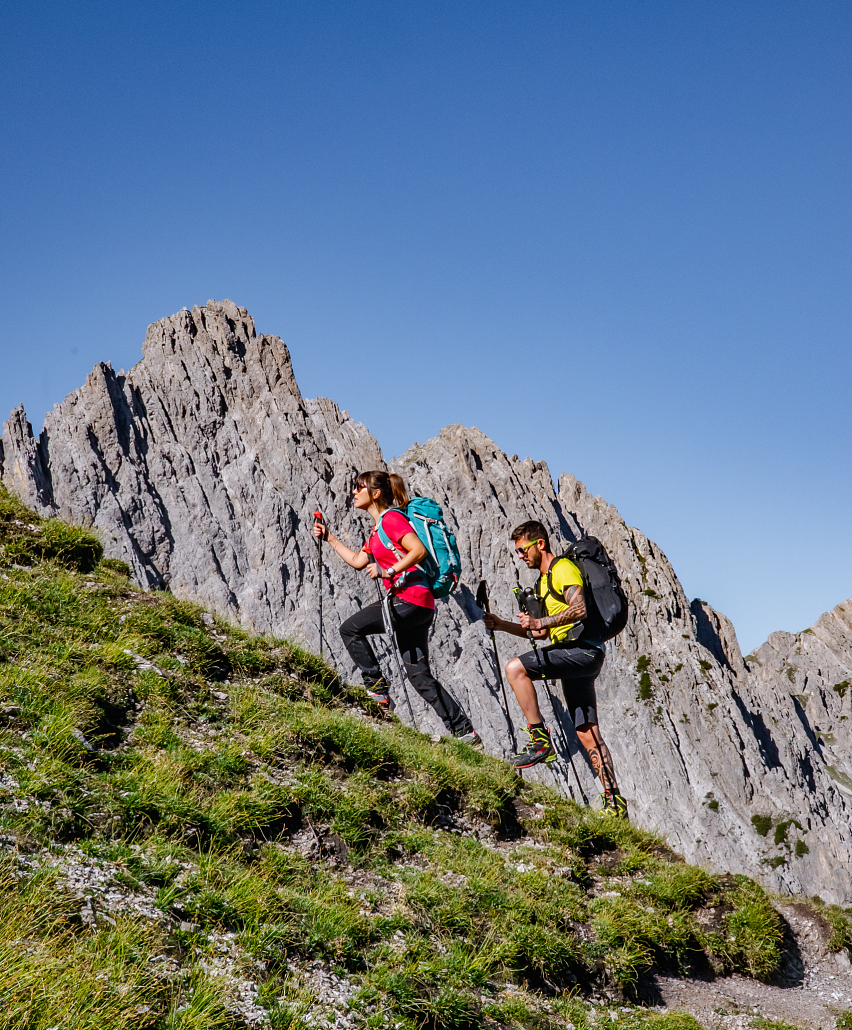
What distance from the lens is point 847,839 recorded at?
11494cm

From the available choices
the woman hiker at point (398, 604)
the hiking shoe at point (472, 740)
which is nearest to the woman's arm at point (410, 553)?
the woman hiker at point (398, 604)

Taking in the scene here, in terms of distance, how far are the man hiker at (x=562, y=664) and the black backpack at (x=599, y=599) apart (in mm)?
50

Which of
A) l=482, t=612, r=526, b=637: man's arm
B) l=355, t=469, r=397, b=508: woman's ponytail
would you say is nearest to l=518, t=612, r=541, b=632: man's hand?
l=482, t=612, r=526, b=637: man's arm

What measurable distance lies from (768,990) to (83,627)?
8.35 m

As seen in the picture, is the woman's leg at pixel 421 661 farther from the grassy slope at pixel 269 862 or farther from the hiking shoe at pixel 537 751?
the hiking shoe at pixel 537 751

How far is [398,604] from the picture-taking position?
32.8 feet

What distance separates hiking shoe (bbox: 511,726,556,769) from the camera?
31.0ft

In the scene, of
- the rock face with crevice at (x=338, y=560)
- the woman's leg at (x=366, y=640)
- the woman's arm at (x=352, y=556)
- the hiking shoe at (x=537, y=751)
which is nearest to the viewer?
the hiking shoe at (x=537, y=751)

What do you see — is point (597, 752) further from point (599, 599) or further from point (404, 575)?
point (404, 575)

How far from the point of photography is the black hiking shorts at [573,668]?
9289mm

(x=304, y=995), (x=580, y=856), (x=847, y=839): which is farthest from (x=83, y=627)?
(x=847, y=839)

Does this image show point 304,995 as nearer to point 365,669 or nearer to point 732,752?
point 365,669

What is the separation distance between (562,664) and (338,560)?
369 ft

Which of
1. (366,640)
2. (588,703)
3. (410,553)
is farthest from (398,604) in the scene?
(588,703)
